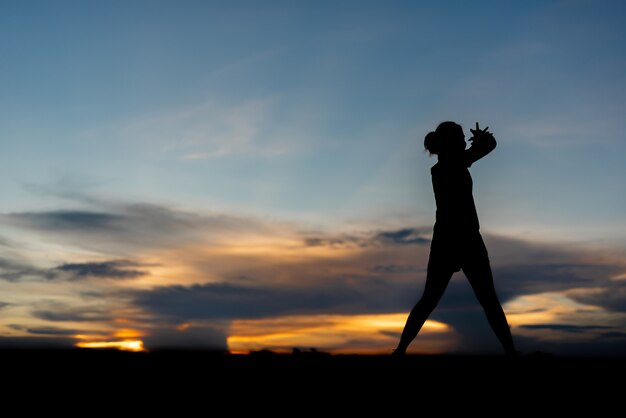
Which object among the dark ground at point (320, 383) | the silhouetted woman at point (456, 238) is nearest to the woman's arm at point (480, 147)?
the silhouetted woman at point (456, 238)

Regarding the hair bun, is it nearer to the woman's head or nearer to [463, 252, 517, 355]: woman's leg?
the woman's head

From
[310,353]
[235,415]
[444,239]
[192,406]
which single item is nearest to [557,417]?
[235,415]

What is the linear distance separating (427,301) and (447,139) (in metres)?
1.78

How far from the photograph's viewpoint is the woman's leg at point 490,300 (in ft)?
23.9

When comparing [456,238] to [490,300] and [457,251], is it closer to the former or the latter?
[457,251]

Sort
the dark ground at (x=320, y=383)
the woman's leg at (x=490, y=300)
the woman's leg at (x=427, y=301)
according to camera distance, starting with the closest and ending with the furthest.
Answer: the dark ground at (x=320, y=383) < the woman's leg at (x=490, y=300) < the woman's leg at (x=427, y=301)

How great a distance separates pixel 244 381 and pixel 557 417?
263 centimetres

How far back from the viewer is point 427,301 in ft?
24.5

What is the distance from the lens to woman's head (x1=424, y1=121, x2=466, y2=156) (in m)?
7.54

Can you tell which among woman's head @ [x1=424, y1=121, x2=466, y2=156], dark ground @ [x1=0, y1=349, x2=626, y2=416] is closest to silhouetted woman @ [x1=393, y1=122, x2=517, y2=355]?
woman's head @ [x1=424, y1=121, x2=466, y2=156]

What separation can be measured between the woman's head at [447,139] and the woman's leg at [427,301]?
1.29m

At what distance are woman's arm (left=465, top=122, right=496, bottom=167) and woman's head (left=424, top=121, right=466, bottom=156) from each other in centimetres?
12

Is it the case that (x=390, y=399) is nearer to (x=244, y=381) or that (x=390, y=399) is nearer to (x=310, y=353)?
(x=244, y=381)

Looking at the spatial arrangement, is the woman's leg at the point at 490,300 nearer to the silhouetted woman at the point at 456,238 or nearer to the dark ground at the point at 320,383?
the silhouetted woman at the point at 456,238
